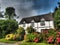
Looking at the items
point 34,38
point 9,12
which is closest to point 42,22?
point 34,38

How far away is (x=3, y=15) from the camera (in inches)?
3024

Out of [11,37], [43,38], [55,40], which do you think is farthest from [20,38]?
[55,40]

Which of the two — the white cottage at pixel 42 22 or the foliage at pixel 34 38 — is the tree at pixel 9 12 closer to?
the white cottage at pixel 42 22

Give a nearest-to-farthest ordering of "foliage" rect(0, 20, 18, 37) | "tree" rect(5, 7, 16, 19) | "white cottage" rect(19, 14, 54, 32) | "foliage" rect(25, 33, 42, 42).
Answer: "foliage" rect(25, 33, 42, 42) → "foliage" rect(0, 20, 18, 37) → "white cottage" rect(19, 14, 54, 32) → "tree" rect(5, 7, 16, 19)

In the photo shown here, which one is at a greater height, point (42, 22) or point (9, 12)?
point (9, 12)

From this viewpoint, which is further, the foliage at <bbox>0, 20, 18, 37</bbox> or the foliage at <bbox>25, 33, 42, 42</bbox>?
the foliage at <bbox>0, 20, 18, 37</bbox>

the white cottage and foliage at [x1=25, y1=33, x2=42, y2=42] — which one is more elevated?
the white cottage

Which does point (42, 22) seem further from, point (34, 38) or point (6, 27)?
point (34, 38)

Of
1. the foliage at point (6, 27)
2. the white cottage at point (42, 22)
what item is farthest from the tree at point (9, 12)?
the foliage at point (6, 27)

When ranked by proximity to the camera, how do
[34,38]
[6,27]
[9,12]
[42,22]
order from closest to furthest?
[34,38] → [6,27] → [42,22] → [9,12]

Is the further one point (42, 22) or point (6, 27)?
point (42, 22)

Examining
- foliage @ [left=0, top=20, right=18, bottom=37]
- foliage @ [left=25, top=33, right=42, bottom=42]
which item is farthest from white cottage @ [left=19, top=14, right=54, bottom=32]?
foliage @ [left=25, top=33, right=42, bottom=42]

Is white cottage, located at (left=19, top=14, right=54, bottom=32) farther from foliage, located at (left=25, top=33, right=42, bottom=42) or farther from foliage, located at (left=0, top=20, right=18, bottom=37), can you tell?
foliage, located at (left=25, top=33, right=42, bottom=42)

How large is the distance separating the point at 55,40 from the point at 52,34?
6.69 ft
